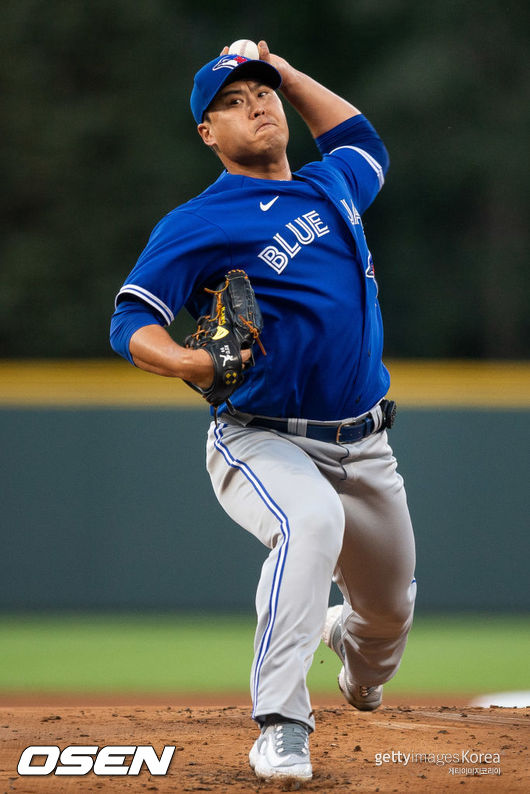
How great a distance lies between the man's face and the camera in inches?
122

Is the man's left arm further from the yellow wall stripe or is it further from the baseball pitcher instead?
the yellow wall stripe

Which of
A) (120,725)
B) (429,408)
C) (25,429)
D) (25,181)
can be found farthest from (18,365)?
(120,725)

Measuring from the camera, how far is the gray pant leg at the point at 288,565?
104 inches

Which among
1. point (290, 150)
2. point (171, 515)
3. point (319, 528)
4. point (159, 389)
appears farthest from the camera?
point (290, 150)

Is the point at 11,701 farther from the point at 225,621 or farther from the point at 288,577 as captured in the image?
the point at 288,577

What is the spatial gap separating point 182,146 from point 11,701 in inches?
193

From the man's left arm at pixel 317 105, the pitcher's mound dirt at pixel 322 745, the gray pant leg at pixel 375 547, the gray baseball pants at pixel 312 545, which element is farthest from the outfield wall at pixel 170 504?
the man's left arm at pixel 317 105

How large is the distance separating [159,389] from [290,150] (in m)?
2.95

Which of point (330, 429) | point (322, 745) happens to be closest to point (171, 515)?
point (322, 745)

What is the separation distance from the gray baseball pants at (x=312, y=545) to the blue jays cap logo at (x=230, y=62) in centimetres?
95

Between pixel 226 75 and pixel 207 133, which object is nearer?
pixel 226 75

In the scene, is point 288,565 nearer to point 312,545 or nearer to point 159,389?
point 312,545

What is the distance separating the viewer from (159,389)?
21.1 feet

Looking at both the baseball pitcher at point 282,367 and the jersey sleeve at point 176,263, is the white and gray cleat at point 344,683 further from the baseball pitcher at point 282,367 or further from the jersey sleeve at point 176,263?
the jersey sleeve at point 176,263
